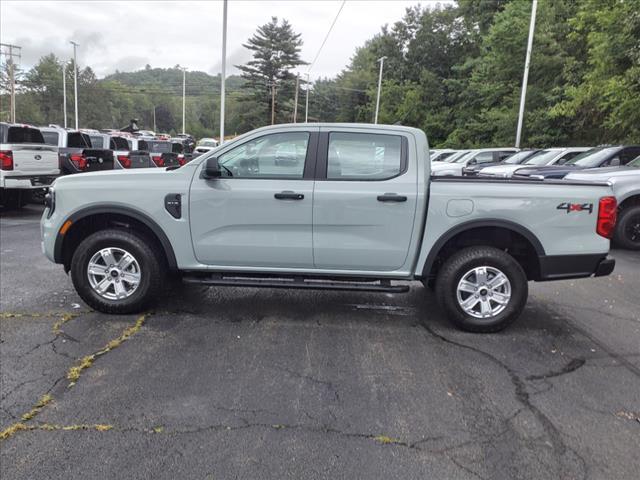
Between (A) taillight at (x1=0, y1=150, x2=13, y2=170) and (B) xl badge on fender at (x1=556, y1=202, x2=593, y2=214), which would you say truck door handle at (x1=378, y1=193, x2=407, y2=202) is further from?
(A) taillight at (x1=0, y1=150, x2=13, y2=170)

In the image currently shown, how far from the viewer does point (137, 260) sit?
4918 millimetres

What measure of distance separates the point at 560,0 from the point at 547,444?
30.5m

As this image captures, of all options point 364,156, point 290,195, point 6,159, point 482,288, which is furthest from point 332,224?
point 6,159

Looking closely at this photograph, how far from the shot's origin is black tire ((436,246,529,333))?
468 cm

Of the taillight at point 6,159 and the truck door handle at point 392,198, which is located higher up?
the taillight at point 6,159

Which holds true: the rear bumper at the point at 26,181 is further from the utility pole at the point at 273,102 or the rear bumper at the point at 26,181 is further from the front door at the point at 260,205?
the utility pole at the point at 273,102

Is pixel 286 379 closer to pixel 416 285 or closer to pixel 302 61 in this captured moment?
pixel 416 285

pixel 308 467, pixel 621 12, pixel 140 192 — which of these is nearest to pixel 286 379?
pixel 308 467

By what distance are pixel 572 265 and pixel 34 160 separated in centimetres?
1064

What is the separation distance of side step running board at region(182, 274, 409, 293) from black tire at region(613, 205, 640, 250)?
5961mm

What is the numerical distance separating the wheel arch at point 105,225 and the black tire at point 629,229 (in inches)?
299

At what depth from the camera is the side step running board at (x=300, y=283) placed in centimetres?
479

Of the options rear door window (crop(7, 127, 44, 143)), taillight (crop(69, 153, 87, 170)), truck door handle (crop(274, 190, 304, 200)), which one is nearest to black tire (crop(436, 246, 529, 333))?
truck door handle (crop(274, 190, 304, 200))

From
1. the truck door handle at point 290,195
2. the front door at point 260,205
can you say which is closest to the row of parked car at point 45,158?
the front door at point 260,205
